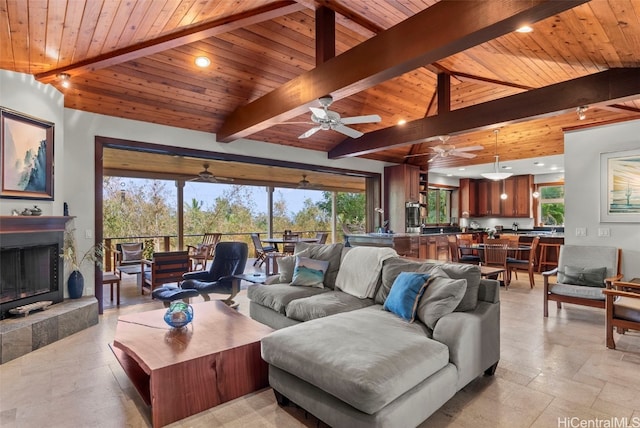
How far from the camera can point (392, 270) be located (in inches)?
123

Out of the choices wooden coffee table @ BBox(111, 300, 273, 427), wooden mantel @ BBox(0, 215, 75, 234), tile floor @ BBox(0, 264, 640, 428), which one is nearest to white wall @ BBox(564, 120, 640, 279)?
tile floor @ BBox(0, 264, 640, 428)

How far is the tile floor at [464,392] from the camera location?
7.00ft

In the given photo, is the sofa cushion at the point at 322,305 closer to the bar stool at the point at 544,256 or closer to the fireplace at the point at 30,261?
the fireplace at the point at 30,261

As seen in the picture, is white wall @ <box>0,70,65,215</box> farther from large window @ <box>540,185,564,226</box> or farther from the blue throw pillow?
large window @ <box>540,185,564,226</box>

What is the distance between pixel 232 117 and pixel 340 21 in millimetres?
2144

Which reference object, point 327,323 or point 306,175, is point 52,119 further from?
point 306,175

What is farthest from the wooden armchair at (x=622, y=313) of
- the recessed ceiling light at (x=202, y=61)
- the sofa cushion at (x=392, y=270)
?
the recessed ceiling light at (x=202, y=61)

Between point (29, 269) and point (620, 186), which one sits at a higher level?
point (620, 186)

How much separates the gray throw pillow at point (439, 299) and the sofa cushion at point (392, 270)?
36 cm

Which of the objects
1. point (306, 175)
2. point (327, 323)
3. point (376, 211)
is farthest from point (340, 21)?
point (306, 175)

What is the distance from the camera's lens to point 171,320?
8.83 ft

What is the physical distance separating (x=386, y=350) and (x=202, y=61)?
3.96m

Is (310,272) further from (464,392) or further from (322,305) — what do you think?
(464,392)

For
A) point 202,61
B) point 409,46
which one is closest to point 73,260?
point 202,61
